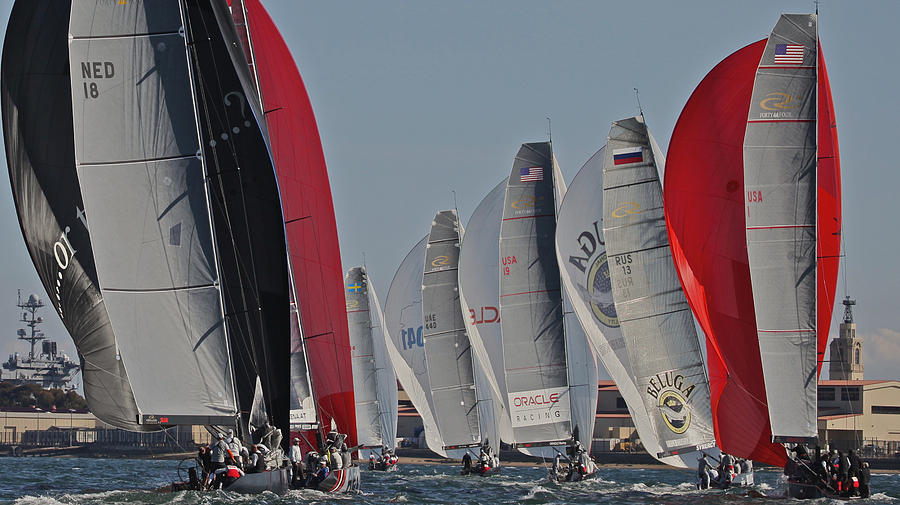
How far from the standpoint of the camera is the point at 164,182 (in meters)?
21.1

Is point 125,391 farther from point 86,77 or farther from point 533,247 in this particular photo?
point 533,247

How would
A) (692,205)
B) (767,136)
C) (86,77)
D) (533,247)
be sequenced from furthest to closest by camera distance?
(533,247) < (692,205) < (767,136) < (86,77)

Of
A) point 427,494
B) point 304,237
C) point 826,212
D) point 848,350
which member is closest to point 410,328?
point 427,494

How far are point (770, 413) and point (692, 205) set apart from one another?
427 centimetres

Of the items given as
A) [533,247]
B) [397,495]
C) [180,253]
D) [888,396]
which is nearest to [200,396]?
[180,253]

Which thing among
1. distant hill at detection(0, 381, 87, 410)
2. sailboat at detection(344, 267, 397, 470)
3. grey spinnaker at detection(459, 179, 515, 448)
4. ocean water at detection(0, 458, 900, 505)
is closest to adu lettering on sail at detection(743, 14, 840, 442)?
ocean water at detection(0, 458, 900, 505)

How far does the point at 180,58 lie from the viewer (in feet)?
69.5

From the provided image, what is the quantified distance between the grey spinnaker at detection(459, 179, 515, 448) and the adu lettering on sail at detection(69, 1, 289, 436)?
17956mm

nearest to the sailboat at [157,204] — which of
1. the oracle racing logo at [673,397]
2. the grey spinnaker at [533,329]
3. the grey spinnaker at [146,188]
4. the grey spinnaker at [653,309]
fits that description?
the grey spinnaker at [146,188]

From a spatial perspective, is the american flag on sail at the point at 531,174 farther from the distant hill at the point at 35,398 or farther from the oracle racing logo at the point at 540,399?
the distant hill at the point at 35,398

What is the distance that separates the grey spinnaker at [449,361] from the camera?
141 ft

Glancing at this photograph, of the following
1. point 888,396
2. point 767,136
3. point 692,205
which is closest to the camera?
point 767,136

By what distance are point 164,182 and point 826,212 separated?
11.8 m

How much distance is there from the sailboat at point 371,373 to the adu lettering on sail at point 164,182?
28355 mm
